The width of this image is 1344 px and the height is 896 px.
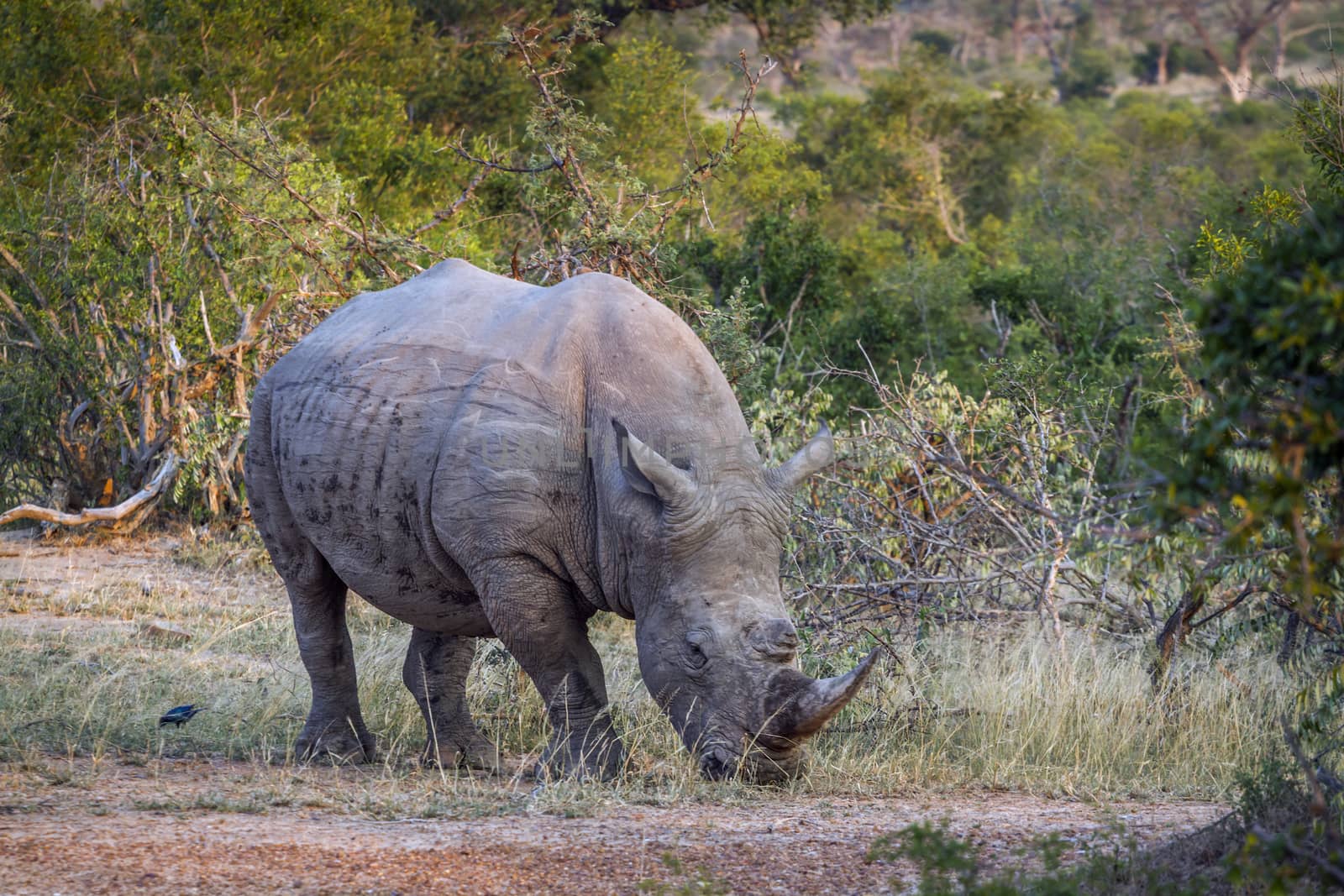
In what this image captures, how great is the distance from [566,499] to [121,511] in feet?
20.2

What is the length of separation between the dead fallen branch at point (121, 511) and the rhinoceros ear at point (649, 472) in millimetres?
6087

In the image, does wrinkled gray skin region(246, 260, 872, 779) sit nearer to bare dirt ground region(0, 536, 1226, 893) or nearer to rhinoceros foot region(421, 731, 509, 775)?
rhinoceros foot region(421, 731, 509, 775)

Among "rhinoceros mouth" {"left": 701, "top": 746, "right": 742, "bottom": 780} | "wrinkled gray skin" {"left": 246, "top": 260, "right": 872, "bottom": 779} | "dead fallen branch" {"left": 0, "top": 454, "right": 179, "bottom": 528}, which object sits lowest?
"rhinoceros mouth" {"left": 701, "top": 746, "right": 742, "bottom": 780}

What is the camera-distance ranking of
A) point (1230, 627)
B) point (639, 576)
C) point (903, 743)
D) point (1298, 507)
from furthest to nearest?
point (1230, 627)
point (903, 743)
point (639, 576)
point (1298, 507)

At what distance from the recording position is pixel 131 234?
1214 centimetres

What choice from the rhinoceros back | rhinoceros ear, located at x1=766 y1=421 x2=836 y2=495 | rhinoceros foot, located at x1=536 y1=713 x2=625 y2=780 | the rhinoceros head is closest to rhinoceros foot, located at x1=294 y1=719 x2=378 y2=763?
the rhinoceros back

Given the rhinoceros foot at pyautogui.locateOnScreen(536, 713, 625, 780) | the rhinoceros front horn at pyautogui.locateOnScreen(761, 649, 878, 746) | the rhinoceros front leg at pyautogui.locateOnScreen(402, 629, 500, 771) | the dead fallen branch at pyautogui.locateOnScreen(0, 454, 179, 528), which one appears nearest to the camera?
A: the rhinoceros front horn at pyautogui.locateOnScreen(761, 649, 878, 746)

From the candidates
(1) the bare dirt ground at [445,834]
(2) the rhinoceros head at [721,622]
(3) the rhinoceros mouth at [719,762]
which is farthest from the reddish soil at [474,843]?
(2) the rhinoceros head at [721,622]

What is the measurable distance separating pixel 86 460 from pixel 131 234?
5.79 feet

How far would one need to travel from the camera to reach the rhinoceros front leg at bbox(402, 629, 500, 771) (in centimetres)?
720

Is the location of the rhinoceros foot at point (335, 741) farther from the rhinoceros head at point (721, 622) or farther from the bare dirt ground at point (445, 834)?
the rhinoceros head at point (721, 622)

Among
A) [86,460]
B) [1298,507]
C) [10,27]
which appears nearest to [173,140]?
[86,460]

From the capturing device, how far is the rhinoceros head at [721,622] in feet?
19.0

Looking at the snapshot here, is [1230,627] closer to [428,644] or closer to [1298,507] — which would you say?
[428,644]
